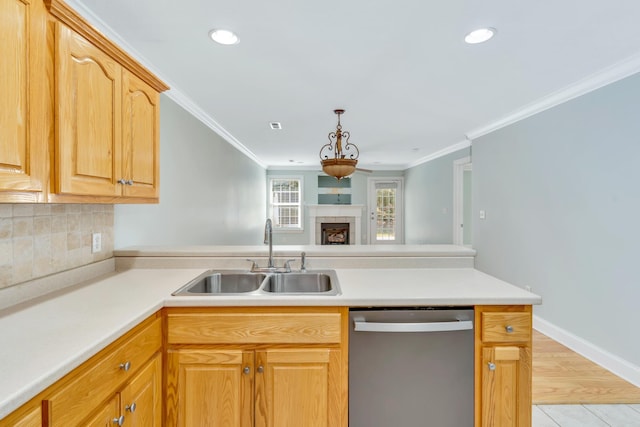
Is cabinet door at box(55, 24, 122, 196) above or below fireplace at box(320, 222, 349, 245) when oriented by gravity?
above

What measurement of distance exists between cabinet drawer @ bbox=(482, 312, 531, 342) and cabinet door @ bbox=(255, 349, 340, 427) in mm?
745

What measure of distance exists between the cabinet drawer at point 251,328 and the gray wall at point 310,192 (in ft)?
22.1

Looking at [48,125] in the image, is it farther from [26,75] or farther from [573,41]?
[573,41]

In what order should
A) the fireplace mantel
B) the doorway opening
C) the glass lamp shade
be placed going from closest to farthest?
1. the glass lamp shade
2. the doorway opening
3. the fireplace mantel

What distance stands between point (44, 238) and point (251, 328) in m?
1.05

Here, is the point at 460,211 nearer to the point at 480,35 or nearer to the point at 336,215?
the point at 336,215

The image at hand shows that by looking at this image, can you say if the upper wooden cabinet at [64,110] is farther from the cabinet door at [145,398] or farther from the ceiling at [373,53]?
the cabinet door at [145,398]

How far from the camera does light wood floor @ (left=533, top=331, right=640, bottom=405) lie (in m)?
2.26

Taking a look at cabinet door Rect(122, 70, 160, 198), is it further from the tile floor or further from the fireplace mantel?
the fireplace mantel

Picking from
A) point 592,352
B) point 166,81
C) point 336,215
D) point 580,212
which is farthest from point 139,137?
point 336,215

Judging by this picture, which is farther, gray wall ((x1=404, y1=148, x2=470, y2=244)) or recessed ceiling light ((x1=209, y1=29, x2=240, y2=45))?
gray wall ((x1=404, y1=148, x2=470, y2=244))

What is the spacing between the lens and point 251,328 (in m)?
1.46

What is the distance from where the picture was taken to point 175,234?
299 centimetres

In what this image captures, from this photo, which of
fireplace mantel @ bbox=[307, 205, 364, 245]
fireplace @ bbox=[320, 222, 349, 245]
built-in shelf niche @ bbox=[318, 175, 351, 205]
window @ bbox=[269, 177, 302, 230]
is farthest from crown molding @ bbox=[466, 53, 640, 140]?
window @ bbox=[269, 177, 302, 230]
